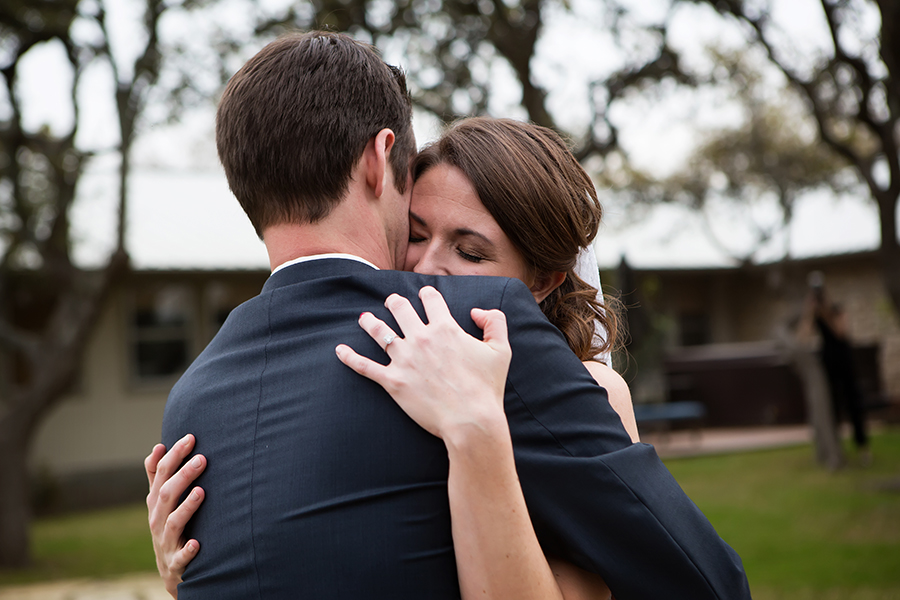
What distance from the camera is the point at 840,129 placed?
20.4m

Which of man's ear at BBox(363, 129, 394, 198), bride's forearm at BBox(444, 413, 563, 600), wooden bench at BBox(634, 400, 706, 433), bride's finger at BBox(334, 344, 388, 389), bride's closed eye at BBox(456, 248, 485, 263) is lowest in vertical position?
wooden bench at BBox(634, 400, 706, 433)

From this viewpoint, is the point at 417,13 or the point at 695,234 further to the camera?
the point at 695,234

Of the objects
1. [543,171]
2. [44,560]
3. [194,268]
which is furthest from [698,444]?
[543,171]

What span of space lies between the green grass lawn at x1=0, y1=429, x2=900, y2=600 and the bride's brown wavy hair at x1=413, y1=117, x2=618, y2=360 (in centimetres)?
585

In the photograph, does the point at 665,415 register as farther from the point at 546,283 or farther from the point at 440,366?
the point at 440,366

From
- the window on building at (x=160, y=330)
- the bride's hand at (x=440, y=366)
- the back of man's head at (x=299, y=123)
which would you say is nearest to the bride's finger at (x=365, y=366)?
the bride's hand at (x=440, y=366)

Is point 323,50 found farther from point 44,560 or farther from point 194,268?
point 194,268

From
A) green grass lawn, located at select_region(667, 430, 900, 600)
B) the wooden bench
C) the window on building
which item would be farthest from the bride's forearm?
the window on building

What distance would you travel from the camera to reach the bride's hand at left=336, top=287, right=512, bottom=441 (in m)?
1.38

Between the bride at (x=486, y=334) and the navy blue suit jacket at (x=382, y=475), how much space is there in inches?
1.6

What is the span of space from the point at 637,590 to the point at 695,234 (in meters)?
27.6

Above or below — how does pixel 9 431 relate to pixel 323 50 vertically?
below

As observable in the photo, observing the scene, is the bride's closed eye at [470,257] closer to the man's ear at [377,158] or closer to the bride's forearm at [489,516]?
the man's ear at [377,158]

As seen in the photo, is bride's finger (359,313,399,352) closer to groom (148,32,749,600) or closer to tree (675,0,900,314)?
groom (148,32,749,600)
